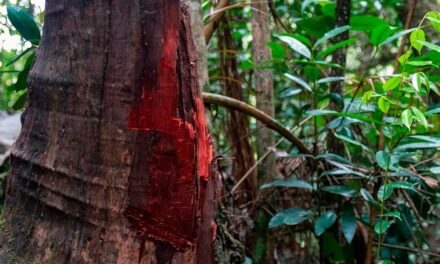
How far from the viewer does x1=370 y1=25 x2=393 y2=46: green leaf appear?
147 cm

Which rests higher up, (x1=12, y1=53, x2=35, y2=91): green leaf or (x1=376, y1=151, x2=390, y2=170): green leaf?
(x1=12, y1=53, x2=35, y2=91): green leaf

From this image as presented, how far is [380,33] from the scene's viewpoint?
4.89 ft

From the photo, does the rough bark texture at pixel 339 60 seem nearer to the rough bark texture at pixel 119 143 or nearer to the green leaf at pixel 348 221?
the green leaf at pixel 348 221

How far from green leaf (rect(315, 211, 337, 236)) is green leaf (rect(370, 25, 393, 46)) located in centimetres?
67

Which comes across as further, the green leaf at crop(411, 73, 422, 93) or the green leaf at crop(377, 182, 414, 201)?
the green leaf at crop(377, 182, 414, 201)

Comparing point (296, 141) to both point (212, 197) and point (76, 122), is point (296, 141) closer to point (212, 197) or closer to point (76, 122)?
point (212, 197)

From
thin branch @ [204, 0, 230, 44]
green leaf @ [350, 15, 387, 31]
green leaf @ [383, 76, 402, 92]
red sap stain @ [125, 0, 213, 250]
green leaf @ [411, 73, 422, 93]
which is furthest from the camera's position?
thin branch @ [204, 0, 230, 44]

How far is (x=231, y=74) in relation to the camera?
7.50 ft

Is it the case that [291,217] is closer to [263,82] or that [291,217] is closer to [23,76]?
[263,82]

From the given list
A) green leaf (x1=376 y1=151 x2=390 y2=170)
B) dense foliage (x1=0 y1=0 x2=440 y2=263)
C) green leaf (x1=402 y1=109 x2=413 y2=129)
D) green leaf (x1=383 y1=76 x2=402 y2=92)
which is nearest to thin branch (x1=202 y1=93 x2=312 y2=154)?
dense foliage (x1=0 y1=0 x2=440 y2=263)

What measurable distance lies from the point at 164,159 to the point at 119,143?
106mm

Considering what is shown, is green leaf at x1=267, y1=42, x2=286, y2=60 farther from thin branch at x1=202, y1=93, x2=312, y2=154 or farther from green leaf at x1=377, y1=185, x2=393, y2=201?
green leaf at x1=377, y1=185, x2=393, y2=201

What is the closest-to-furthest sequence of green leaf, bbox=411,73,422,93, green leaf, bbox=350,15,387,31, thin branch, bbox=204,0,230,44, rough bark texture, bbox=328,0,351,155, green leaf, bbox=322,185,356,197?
1. green leaf, bbox=411,73,422,93
2. green leaf, bbox=322,185,356,197
3. green leaf, bbox=350,15,387,31
4. rough bark texture, bbox=328,0,351,155
5. thin branch, bbox=204,0,230,44

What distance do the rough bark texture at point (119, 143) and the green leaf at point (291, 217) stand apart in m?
0.69
